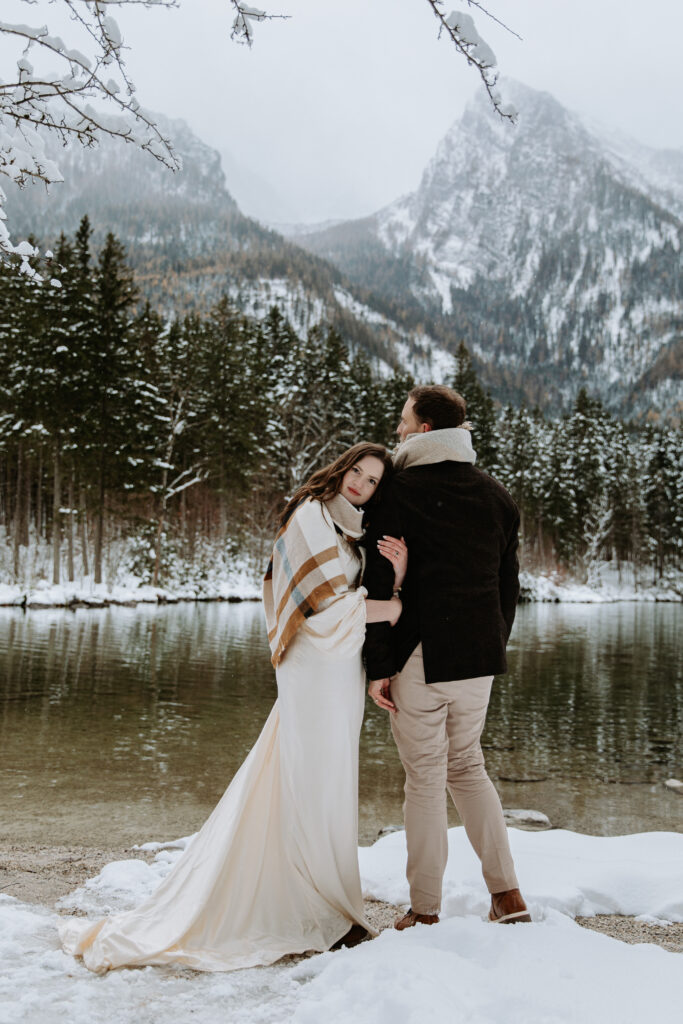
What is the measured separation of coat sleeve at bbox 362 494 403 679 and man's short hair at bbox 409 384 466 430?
42 centimetres

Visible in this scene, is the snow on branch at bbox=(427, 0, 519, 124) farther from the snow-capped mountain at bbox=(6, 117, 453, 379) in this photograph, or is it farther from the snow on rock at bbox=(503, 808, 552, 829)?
the snow-capped mountain at bbox=(6, 117, 453, 379)

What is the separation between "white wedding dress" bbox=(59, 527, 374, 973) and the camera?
2691mm

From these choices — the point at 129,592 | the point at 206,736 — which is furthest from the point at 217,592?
the point at 206,736

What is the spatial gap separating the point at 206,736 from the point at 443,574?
5799mm

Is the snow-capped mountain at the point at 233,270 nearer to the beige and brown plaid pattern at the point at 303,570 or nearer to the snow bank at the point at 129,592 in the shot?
the snow bank at the point at 129,592

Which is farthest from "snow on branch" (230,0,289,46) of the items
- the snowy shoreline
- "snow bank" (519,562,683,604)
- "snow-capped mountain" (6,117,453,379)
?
"snow-capped mountain" (6,117,453,379)

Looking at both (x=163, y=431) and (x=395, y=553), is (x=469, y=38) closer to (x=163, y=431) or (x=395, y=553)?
(x=395, y=553)

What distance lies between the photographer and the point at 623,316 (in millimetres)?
192500

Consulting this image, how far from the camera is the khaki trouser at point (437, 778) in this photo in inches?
119

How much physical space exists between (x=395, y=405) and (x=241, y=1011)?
139 ft

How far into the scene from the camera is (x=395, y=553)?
3.09m

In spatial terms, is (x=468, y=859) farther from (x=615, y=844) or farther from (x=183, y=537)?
(x=183, y=537)

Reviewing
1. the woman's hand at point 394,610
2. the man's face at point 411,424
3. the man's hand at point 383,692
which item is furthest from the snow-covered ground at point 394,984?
the man's face at point 411,424

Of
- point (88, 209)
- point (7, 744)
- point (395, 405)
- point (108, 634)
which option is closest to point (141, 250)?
point (88, 209)
